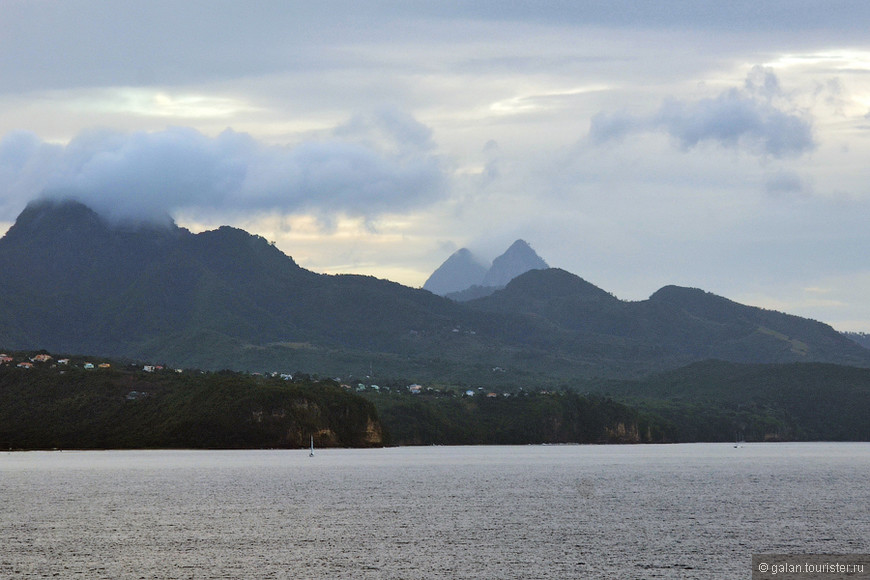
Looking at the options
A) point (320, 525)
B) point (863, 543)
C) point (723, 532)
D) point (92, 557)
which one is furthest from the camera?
A: point (320, 525)

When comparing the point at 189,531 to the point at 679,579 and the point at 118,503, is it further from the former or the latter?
the point at 679,579

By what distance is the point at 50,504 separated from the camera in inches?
6496

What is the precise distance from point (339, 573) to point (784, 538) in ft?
172

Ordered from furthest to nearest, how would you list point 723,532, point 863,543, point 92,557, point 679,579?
1. point 723,532
2. point 863,543
3. point 92,557
4. point 679,579

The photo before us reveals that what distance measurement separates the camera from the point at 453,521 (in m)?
139

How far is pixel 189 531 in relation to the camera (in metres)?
128

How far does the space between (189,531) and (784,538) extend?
6801 centimetres

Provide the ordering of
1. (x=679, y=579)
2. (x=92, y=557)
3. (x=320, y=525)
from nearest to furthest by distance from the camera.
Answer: (x=679, y=579) → (x=92, y=557) → (x=320, y=525)

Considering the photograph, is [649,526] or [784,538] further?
[649,526]

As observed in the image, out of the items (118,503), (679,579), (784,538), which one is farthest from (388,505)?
(679,579)

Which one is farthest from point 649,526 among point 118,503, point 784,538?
point 118,503

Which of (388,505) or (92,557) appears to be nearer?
(92,557)

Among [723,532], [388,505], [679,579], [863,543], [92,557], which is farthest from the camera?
[388,505]

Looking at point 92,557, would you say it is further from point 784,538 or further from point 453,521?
point 784,538
